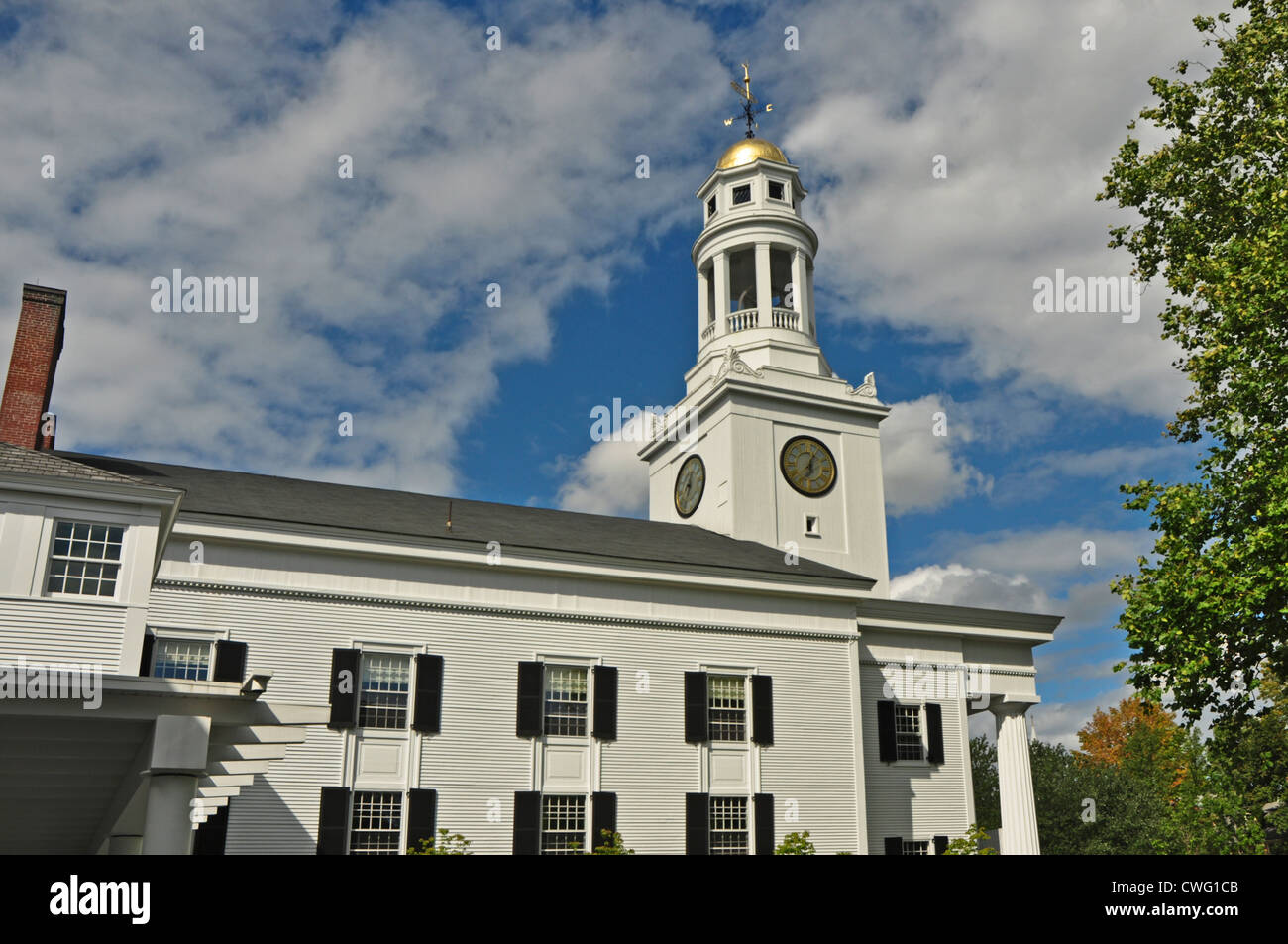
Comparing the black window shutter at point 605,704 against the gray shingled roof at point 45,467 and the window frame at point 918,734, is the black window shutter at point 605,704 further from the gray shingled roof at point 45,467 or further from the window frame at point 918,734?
the gray shingled roof at point 45,467

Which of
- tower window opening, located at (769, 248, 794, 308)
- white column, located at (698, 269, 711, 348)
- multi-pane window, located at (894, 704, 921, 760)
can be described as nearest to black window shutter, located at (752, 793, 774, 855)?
multi-pane window, located at (894, 704, 921, 760)

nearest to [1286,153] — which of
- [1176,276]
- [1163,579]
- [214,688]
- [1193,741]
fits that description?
[1176,276]

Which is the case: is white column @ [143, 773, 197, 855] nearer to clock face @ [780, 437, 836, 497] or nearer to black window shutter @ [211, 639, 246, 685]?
black window shutter @ [211, 639, 246, 685]

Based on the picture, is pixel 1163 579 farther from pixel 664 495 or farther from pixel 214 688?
pixel 664 495

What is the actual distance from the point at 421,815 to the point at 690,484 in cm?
1863

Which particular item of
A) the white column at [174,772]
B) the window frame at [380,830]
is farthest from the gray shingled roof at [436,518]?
the white column at [174,772]

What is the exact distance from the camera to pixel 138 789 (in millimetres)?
14867

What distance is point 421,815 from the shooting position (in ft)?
77.4

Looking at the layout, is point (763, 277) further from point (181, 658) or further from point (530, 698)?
point (181, 658)

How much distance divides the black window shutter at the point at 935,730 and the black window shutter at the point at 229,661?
19.5 meters

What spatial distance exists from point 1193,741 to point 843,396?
27.2m

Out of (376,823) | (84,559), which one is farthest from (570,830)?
(84,559)

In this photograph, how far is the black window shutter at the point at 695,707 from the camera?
27.0 metres

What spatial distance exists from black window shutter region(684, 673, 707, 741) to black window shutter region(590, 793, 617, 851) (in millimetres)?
2719
